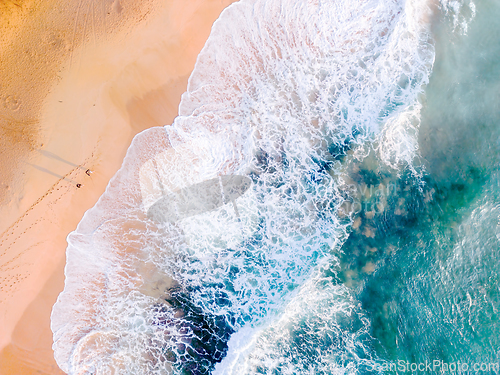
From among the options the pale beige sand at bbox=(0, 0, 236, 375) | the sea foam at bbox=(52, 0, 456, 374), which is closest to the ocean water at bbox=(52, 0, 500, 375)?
the sea foam at bbox=(52, 0, 456, 374)

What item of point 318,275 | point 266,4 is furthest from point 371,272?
point 266,4

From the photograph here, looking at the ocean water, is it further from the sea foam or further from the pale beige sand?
the pale beige sand

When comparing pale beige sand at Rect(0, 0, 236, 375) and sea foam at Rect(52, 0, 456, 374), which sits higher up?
pale beige sand at Rect(0, 0, 236, 375)

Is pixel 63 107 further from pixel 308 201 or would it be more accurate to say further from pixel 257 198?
pixel 308 201

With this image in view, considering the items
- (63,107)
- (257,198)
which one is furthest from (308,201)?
(63,107)

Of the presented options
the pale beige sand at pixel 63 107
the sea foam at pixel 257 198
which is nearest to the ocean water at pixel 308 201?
the sea foam at pixel 257 198

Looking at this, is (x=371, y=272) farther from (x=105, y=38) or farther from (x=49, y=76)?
(x=49, y=76)
